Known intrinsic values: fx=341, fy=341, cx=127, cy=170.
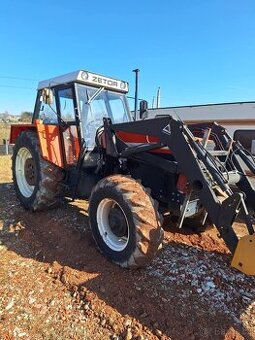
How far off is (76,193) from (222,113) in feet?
15.7

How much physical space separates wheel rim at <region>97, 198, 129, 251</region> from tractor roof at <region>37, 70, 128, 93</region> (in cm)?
211

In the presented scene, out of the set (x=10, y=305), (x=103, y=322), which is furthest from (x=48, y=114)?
(x=103, y=322)

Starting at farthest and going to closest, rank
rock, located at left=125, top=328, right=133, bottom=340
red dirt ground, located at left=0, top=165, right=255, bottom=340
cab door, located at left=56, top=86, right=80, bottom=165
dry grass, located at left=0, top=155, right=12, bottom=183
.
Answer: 1. dry grass, located at left=0, top=155, right=12, bottom=183
2. cab door, located at left=56, top=86, right=80, bottom=165
3. red dirt ground, located at left=0, top=165, right=255, bottom=340
4. rock, located at left=125, top=328, right=133, bottom=340

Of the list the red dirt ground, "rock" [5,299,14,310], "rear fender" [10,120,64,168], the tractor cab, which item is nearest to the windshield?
the tractor cab

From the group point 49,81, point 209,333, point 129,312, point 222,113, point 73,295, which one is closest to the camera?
point 209,333

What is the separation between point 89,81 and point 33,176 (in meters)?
2.04

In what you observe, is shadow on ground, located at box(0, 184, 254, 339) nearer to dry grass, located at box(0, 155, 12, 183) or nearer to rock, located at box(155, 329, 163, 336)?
rock, located at box(155, 329, 163, 336)

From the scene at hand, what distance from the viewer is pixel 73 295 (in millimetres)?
3584

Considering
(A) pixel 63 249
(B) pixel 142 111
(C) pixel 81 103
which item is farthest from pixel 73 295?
(B) pixel 142 111

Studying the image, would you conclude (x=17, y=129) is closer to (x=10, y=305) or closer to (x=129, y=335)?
(x=10, y=305)

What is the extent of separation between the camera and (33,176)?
6184mm

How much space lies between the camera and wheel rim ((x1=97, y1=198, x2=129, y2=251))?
13.6 ft

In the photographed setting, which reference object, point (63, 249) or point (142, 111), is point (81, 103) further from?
point (63, 249)

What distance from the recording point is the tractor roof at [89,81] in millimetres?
5281
